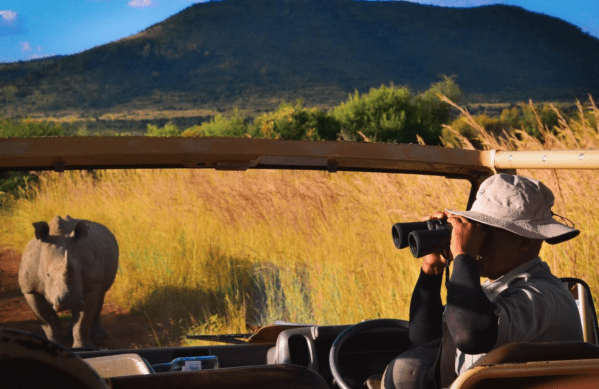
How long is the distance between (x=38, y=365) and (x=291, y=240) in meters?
5.75

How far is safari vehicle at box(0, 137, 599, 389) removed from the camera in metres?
1.71

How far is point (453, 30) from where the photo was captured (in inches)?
6309

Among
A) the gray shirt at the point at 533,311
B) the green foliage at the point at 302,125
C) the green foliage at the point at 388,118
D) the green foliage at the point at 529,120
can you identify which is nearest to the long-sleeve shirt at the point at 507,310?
the gray shirt at the point at 533,311

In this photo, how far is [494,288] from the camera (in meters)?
2.59

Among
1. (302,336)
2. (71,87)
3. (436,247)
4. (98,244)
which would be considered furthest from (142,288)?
(71,87)

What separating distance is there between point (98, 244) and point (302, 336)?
17.6ft

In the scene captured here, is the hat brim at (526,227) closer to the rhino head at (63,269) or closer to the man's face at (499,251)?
the man's face at (499,251)

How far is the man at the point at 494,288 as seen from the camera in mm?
2291

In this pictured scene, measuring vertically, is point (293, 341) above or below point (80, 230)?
below

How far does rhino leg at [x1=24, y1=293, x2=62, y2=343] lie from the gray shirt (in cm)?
656

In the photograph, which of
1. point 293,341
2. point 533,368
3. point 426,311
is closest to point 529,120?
point 293,341

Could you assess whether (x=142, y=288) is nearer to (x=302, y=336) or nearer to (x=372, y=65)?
(x=302, y=336)

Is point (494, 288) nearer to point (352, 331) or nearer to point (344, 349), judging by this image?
point (352, 331)

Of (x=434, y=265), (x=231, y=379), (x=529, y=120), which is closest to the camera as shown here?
(x=231, y=379)
